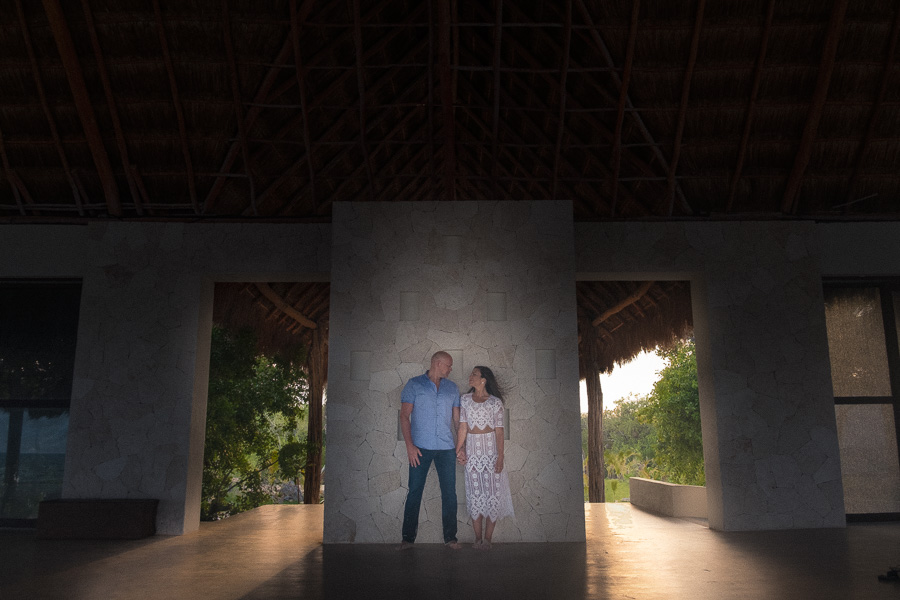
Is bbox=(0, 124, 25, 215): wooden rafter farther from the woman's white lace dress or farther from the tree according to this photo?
the tree

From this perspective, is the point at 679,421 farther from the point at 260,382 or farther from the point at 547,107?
Answer: the point at 260,382

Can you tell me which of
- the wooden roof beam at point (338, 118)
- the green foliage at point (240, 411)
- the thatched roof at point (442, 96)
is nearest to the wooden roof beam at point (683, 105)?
the thatched roof at point (442, 96)

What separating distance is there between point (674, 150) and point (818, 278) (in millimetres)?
2219

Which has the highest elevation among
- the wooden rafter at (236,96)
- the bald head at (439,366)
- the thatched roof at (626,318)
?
the wooden rafter at (236,96)

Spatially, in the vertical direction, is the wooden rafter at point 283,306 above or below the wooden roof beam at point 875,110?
below

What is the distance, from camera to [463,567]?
190 inches

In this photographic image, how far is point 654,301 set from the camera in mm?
10047

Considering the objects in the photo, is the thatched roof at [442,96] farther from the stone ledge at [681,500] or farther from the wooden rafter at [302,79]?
the stone ledge at [681,500]

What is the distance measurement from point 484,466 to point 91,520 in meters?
4.03

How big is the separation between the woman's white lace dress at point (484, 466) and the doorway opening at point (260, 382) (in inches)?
205

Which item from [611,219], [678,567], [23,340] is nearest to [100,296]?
[23,340]

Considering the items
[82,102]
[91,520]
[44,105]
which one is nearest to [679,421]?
[91,520]

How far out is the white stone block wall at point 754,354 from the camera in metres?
6.88

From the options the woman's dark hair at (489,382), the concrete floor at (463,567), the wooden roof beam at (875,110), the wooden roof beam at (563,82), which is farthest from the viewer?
the wooden roof beam at (563,82)
